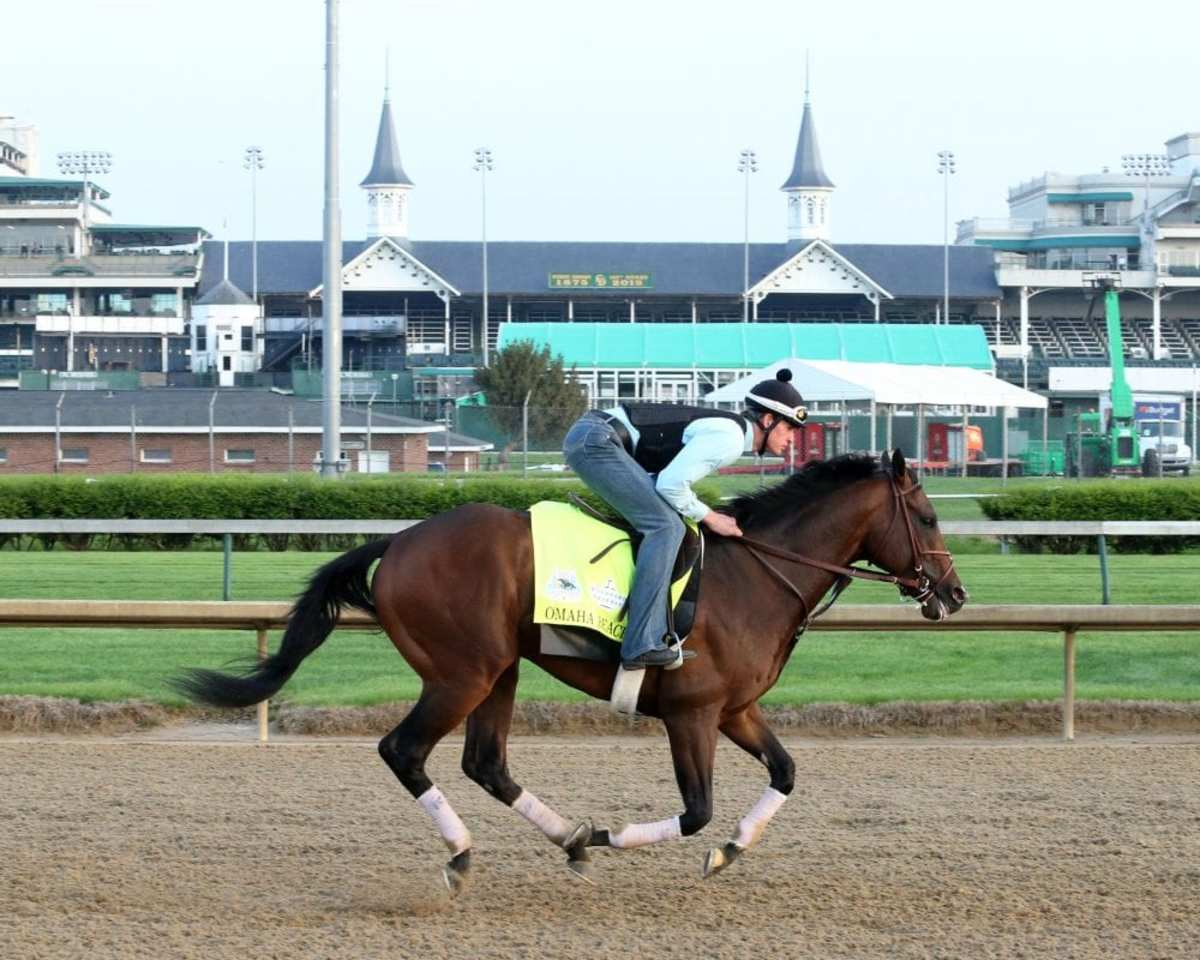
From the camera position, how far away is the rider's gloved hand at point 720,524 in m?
6.49

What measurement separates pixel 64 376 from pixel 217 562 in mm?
37979

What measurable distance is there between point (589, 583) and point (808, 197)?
6862cm

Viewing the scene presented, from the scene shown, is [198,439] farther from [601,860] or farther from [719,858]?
[719,858]

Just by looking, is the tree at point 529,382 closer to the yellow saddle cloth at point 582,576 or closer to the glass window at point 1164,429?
the glass window at point 1164,429

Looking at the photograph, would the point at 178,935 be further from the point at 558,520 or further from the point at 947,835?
the point at 947,835

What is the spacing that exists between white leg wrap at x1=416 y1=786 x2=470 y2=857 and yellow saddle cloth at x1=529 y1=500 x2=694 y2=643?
2.49 feet

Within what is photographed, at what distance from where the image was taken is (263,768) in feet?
29.6

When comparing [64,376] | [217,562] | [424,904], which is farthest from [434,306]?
[424,904]

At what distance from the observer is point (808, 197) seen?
73.2 metres

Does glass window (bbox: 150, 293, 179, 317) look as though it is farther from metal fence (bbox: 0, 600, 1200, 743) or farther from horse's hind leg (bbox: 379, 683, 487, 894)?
horse's hind leg (bbox: 379, 683, 487, 894)

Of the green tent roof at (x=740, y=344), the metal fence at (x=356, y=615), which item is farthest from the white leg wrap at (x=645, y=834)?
the green tent roof at (x=740, y=344)

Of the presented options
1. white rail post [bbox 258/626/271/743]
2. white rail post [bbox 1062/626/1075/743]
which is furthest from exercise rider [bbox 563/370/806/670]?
white rail post [bbox 1062/626/1075/743]

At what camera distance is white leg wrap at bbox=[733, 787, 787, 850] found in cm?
643

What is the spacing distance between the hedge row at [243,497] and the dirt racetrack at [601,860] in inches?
480
